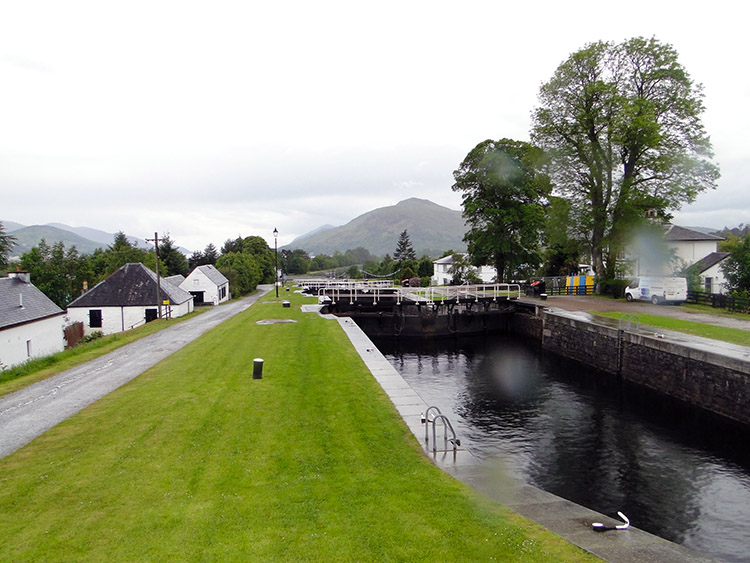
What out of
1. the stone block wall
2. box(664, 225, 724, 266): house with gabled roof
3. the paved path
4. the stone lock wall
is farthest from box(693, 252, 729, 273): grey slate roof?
the paved path

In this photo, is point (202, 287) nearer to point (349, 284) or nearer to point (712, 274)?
point (349, 284)

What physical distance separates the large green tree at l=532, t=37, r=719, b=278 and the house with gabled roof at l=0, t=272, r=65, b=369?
126 ft

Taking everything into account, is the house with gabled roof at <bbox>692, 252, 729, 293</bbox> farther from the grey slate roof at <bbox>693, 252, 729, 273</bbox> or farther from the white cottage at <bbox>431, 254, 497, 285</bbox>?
the white cottage at <bbox>431, 254, 497, 285</bbox>

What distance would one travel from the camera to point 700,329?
73.9ft

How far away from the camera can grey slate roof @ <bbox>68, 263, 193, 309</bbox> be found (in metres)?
36.9

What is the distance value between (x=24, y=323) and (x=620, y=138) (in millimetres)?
39847

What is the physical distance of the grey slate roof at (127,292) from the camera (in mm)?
36938

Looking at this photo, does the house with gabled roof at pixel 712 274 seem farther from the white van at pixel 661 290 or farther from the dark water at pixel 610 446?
the dark water at pixel 610 446

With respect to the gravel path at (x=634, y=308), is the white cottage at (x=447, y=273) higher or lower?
higher

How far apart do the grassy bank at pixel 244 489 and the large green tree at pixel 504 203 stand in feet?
110

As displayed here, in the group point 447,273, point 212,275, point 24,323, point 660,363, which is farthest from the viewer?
point 447,273

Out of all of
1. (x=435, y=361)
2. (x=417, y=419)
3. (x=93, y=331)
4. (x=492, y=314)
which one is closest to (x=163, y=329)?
(x=93, y=331)

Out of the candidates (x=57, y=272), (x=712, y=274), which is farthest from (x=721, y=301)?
(x=57, y=272)

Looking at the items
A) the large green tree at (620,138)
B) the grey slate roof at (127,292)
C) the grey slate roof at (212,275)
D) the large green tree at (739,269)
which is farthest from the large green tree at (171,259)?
the large green tree at (739,269)
